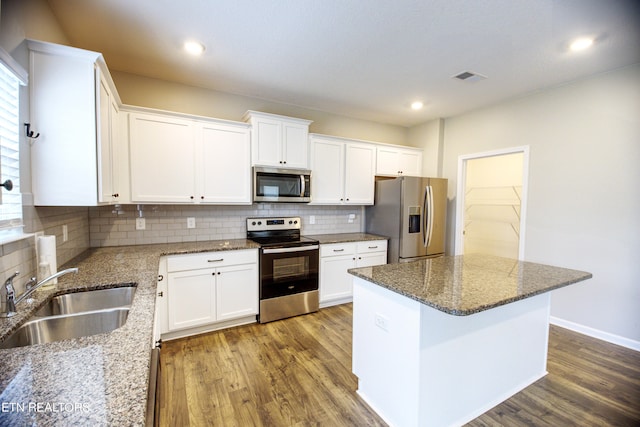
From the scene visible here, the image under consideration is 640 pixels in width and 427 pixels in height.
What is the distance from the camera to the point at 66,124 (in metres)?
1.64

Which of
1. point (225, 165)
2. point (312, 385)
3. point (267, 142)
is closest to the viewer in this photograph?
point (312, 385)

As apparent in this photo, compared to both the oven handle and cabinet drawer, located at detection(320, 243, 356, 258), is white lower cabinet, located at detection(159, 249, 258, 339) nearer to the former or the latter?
the oven handle

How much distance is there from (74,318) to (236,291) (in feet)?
5.39

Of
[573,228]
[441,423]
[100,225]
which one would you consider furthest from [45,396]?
[573,228]

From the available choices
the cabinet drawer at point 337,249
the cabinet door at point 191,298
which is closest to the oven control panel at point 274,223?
the cabinet drawer at point 337,249

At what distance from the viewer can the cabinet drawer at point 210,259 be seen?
2.61 m

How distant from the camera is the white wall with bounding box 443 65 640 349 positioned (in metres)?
2.57

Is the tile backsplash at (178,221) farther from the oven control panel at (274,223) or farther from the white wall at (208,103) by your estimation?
the white wall at (208,103)

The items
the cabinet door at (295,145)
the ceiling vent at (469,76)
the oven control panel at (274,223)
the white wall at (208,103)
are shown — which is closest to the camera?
the ceiling vent at (469,76)

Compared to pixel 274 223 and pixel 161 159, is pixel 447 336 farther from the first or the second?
pixel 161 159

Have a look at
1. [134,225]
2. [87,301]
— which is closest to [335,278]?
[134,225]

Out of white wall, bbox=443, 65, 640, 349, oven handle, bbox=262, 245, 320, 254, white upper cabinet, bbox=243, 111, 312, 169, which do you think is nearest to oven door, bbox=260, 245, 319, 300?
oven handle, bbox=262, 245, 320, 254

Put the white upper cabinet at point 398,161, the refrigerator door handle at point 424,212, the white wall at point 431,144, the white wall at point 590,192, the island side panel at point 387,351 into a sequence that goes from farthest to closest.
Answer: the white wall at point 431,144
the white upper cabinet at point 398,161
the refrigerator door handle at point 424,212
the white wall at point 590,192
the island side panel at point 387,351

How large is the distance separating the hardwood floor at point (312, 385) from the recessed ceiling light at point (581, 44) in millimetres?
2636
